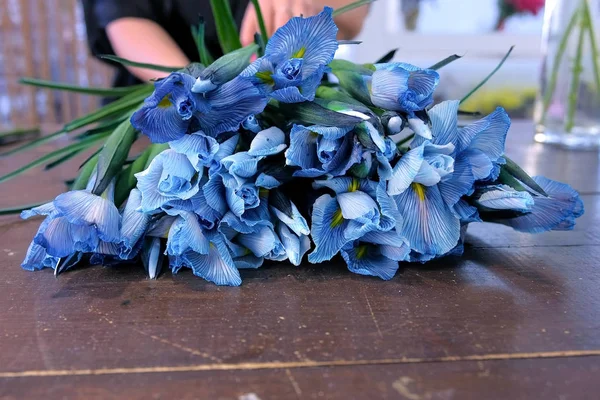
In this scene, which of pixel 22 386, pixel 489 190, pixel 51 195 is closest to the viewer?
pixel 22 386

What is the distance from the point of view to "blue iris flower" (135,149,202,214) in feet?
0.93

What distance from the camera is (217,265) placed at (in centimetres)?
31

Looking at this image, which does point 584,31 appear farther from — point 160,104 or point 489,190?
point 160,104

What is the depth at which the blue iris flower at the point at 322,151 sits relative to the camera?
0.92 ft

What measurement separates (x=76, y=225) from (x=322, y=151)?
14cm

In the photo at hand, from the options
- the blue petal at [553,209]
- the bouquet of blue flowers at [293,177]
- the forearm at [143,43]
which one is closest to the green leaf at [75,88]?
the bouquet of blue flowers at [293,177]

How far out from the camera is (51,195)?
1.85 feet

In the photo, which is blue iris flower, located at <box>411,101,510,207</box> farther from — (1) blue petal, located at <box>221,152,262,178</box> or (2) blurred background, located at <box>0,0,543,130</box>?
(2) blurred background, located at <box>0,0,543,130</box>

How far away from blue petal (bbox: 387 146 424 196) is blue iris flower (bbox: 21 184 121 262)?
0.49 feet

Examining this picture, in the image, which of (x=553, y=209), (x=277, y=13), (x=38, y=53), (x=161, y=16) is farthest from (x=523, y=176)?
(x=38, y=53)

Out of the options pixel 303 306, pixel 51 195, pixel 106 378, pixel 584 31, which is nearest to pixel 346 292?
pixel 303 306

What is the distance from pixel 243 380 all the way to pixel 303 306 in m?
0.07

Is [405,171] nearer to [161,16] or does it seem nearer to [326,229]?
[326,229]

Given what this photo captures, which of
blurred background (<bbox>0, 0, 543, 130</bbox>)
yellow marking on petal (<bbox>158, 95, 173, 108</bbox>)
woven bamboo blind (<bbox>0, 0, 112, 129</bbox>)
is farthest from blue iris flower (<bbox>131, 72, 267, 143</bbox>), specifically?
woven bamboo blind (<bbox>0, 0, 112, 129</bbox>)
